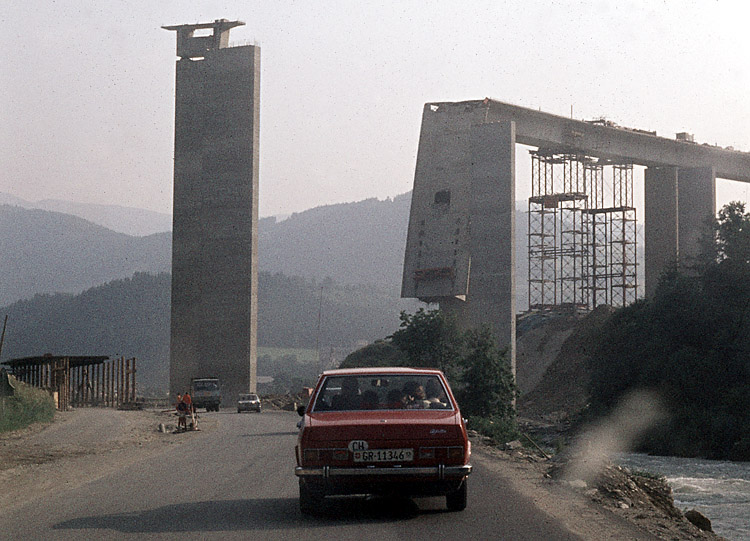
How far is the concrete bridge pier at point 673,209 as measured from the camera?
3167 inches

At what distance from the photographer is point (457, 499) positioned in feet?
37.9

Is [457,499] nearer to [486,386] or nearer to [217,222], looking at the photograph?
[486,386]

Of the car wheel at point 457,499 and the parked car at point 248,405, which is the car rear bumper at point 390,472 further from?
the parked car at point 248,405

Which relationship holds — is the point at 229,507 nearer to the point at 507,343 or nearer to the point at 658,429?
the point at 658,429

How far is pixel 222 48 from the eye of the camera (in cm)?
8150

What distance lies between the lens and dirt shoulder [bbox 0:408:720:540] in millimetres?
11945

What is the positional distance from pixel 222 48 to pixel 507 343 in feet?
117

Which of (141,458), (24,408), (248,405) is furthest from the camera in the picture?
(248,405)

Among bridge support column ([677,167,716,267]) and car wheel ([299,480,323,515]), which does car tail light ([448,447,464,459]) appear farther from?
bridge support column ([677,167,716,267])

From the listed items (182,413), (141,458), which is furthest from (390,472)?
(182,413)

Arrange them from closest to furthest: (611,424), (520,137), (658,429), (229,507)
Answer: (229,507) → (658,429) → (611,424) → (520,137)

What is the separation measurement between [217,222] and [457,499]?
226 feet

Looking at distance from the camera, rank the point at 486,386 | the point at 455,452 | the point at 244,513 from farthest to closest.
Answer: the point at 486,386, the point at 244,513, the point at 455,452

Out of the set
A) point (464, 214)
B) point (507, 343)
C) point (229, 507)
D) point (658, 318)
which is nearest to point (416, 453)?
point (229, 507)
